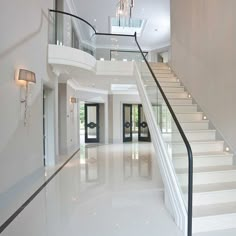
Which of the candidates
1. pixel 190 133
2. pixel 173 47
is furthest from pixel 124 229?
pixel 173 47

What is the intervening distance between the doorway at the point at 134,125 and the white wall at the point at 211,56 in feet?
28.6

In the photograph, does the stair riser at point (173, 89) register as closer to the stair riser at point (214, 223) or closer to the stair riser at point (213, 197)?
the stair riser at point (213, 197)

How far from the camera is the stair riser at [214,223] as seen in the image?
3.08 m

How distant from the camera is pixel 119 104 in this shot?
50.2ft

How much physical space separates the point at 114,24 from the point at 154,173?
28.6 feet

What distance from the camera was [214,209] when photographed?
3332 mm

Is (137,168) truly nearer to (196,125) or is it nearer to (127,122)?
(196,125)

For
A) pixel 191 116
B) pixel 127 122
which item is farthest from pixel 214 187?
pixel 127 122

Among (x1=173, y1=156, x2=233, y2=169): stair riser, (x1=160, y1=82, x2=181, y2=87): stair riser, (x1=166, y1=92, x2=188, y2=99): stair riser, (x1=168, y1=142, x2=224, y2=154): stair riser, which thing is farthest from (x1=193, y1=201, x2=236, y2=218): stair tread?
(x1=160, y1=82, x2=181, y2=87): stair riser

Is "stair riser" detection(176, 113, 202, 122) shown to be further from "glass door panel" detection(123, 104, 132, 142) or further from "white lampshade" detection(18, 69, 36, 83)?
"glass door panel" detection(123, 104, 132, 142)

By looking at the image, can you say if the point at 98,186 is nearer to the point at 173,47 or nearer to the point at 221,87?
the point at 221,87

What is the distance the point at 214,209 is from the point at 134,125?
1311 cm

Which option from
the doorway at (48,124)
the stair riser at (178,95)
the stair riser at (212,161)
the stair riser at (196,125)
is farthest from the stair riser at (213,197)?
the doorway at (48,124)

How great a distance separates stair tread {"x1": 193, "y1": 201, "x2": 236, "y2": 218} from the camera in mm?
3209
